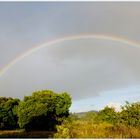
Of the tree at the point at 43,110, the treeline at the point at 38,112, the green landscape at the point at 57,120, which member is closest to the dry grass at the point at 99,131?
the green landscape at the point at 57,120

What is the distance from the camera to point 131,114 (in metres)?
18.6

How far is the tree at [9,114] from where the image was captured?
30.1 metres

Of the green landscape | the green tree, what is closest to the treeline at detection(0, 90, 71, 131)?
the green landscape

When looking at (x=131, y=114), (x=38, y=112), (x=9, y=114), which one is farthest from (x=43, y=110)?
(x=131, y=114)

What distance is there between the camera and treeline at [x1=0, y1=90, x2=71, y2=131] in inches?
1008

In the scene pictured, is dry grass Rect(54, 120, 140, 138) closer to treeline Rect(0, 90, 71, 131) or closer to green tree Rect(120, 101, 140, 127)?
green tree Rect(120, 101, 140, 127)

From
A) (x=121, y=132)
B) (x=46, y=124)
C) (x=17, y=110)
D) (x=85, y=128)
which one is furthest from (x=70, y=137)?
(x=17, y=110)

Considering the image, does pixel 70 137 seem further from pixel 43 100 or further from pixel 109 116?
pixel 43 100

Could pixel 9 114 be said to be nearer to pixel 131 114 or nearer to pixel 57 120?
pixel 57 120

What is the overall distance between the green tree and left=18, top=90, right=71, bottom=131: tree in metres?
6.42

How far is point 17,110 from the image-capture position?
29.2 m

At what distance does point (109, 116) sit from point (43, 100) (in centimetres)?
793

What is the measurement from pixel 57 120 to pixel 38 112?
1398 millimetres

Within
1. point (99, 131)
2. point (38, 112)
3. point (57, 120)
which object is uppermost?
point (38, 112)
